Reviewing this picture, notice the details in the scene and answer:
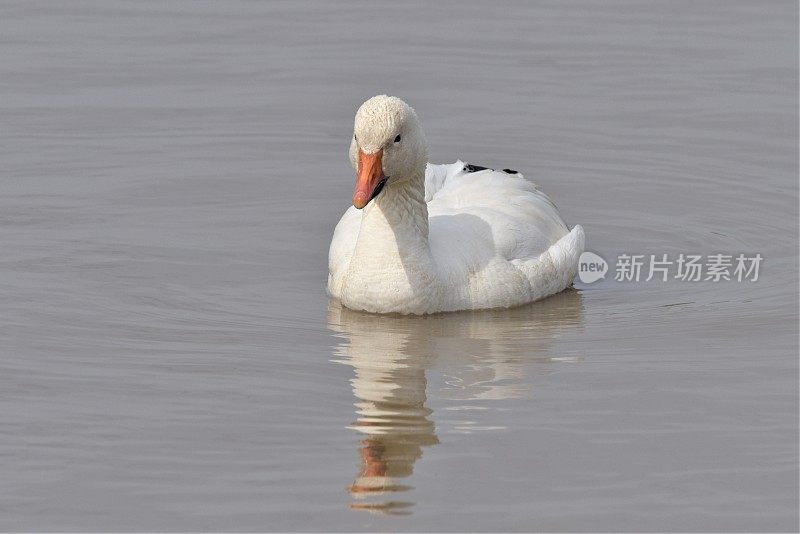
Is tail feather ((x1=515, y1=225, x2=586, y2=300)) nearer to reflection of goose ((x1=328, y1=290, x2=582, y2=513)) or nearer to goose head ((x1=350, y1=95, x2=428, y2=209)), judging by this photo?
reflection of goose ((x1=328, y1=290, x2=582, y2=513))

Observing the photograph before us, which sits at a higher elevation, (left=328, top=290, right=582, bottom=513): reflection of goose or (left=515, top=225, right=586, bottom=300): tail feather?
(left=515, top=225, right=586, bottom=300): tail feather

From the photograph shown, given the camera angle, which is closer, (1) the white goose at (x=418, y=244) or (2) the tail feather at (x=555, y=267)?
(1) the white goose at (x=418, y=244)

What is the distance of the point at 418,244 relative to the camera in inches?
498

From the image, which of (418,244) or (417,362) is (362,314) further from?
(417,362)

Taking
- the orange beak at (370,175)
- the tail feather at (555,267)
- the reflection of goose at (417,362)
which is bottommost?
the reflection of goose at (417,362)

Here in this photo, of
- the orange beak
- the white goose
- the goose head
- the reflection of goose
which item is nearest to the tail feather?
the white goose

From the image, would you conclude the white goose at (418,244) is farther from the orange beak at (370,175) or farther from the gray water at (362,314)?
the gray water at (362,314)

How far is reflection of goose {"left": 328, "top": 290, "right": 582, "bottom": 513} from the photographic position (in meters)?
9.90

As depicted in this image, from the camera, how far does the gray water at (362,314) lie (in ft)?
30.8

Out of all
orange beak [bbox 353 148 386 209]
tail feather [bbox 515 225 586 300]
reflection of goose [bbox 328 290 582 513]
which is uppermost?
orange beak [bbox 353 148 386 209]

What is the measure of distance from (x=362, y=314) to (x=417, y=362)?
4.05 feet

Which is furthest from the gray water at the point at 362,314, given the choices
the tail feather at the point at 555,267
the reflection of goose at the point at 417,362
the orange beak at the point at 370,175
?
the orange beak at the point at 370,175

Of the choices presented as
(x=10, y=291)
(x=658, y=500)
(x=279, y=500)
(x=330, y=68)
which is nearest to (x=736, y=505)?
(x=658, y=500)

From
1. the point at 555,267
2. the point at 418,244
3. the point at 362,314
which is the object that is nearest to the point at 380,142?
the point at 418,244
